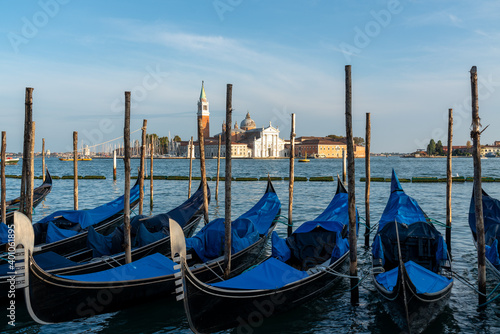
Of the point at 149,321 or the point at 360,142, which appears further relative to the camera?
the point at 360,142

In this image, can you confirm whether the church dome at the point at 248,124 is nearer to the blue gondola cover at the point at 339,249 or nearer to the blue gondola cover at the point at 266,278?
the blue gondola cover at the point at 339,249

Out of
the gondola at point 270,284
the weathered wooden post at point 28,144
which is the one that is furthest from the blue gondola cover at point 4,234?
the gondola at point 270,284

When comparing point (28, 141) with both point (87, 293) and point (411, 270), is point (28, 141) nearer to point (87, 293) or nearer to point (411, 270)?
point (87, 293)

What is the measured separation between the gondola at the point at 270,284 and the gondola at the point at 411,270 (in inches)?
26.2

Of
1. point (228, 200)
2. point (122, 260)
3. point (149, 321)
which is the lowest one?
point (149, 321)

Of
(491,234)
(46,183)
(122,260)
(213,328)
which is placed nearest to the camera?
(213,328)

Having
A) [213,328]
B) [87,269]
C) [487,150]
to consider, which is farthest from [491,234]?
[487,150]

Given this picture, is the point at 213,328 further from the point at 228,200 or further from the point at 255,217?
the point at 255,217

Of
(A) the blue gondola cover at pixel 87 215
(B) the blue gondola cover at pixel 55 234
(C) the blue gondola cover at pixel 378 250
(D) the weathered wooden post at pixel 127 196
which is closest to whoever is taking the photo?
(C) the blue gondola cover at pixel 378 250

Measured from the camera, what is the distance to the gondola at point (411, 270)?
4402mm

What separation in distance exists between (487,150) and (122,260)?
476 ft

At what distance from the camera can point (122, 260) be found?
21.0 ft

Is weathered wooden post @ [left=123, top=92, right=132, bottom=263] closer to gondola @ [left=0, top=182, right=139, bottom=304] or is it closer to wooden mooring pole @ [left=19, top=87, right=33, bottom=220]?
gondola @ [left=0, top=182, right=139, bottom=304]

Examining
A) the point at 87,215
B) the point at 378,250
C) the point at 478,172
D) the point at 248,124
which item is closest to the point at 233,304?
the point at 378,250
